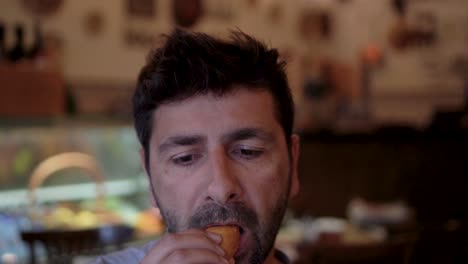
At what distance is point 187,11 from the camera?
7.68 meters

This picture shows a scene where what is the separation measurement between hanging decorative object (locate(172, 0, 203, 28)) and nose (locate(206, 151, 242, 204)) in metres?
6.23

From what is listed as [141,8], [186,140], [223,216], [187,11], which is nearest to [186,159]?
[186,140]

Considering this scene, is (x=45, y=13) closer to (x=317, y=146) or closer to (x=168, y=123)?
(x=317, y=146)

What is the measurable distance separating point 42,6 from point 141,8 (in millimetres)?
1387

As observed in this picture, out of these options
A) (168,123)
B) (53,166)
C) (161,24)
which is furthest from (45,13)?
(168,123)

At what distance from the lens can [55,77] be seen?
4.12m

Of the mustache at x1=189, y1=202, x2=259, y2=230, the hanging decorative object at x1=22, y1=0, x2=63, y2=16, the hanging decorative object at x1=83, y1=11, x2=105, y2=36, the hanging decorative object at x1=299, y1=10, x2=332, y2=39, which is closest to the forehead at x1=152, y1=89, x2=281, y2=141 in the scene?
the mustache at x1=189, y1=202, x2=259, y2=230

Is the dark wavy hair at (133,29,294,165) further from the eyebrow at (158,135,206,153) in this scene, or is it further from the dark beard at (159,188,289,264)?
the dark beard at (159,188,289,264)

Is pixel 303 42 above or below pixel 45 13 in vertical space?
below

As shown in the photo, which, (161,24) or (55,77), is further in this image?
(161,24)

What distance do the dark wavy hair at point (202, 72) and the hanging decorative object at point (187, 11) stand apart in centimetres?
602

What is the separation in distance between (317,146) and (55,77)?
3418mm

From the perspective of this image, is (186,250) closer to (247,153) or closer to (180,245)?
(180,245)

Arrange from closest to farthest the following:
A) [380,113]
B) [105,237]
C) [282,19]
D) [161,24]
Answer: [105,237] → [161,24] → [282,19] → [380,113]
